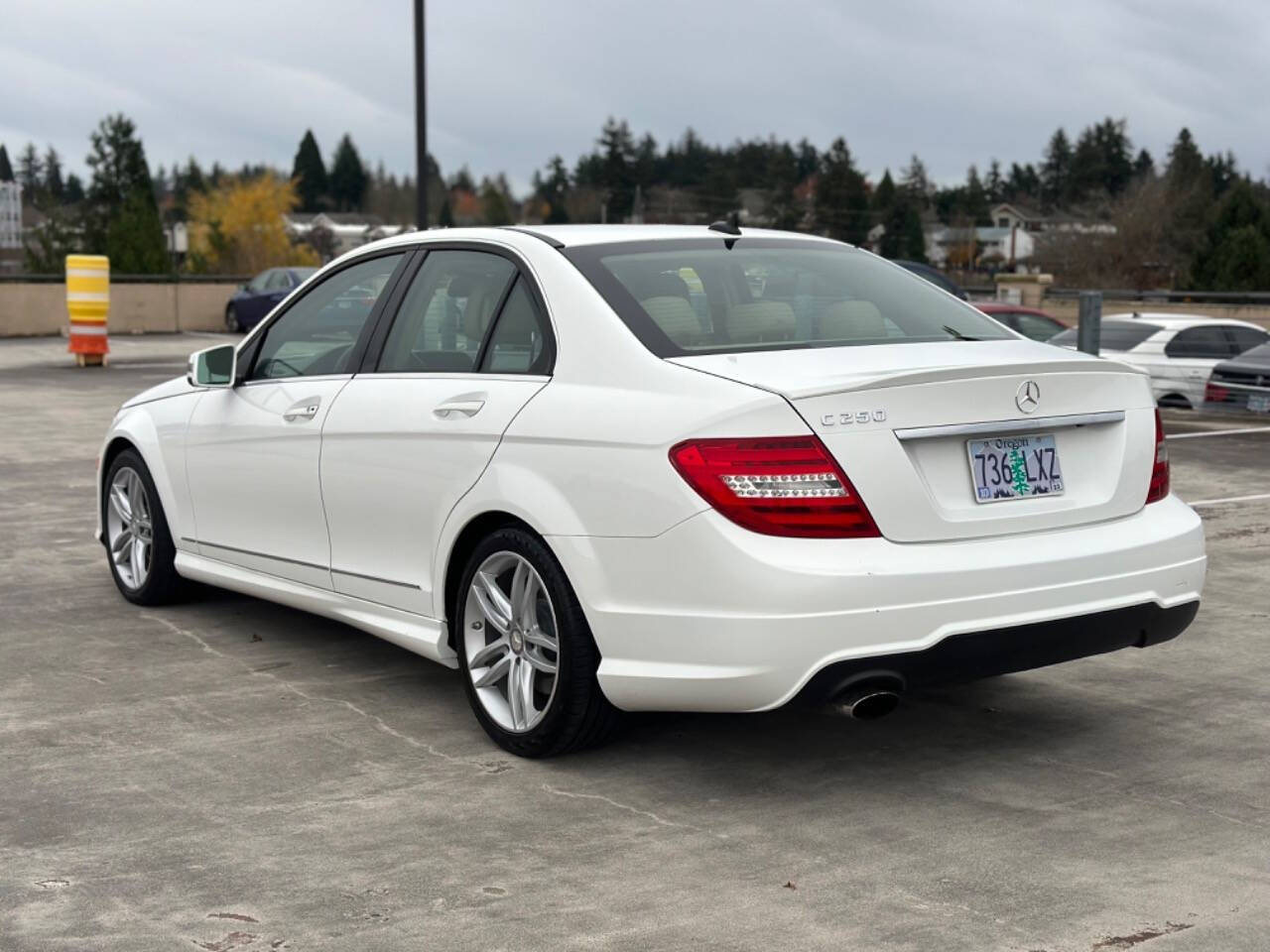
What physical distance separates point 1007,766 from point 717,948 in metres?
1.65

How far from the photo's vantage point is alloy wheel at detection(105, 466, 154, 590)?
292 inches

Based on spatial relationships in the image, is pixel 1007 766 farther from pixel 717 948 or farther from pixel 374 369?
pixel 374 369

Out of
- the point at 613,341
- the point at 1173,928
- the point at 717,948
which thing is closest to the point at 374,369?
the point at 613,341

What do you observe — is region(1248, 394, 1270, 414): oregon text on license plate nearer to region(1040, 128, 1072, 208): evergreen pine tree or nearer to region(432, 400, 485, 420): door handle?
region(432, 400, 485, 420): door handle

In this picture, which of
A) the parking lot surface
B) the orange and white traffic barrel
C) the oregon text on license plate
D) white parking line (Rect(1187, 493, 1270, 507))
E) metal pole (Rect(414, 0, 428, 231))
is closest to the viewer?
the parking lot surface

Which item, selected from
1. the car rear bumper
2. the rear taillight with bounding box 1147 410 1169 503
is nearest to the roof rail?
the car rear bumper

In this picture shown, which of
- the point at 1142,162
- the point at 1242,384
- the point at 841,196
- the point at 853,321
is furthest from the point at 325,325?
the point at 1142,162

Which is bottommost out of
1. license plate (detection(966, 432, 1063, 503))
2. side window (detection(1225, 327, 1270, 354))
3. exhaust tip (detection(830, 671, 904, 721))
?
exhaust tip (detection(830, 671, 904, 721))

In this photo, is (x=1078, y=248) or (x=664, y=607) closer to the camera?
(x=664, y=607)

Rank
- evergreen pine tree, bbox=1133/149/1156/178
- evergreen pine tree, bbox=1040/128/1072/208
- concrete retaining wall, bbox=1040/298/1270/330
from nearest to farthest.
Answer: concrete retaining wall, bbox=1040/298/1270/330, evergreen pine tree, bbox=1133/149/1156/178, evergreen pine tree, bbox=1040/128/1072/208

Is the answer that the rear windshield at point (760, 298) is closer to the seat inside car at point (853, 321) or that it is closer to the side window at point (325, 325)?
the seat inside car at point (853, 321)

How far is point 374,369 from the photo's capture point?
19.3 ft

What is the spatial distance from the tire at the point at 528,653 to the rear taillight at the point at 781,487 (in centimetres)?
63

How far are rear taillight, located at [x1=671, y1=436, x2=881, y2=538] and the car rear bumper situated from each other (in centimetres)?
4
